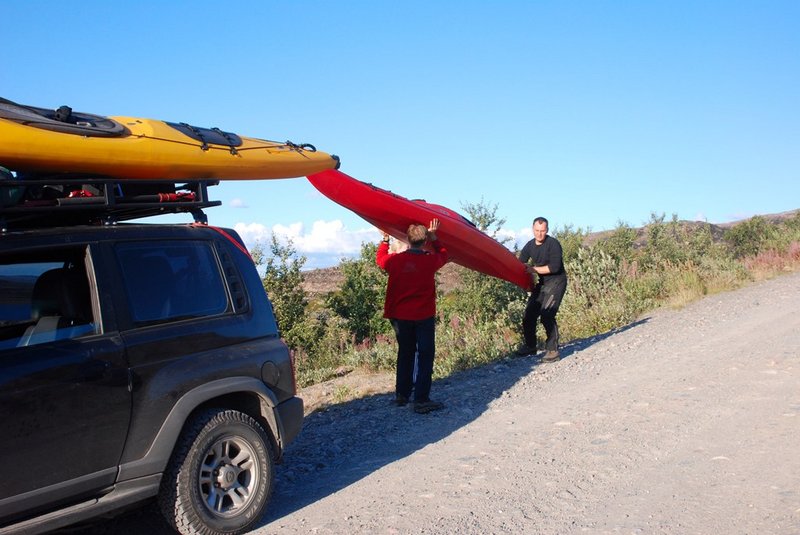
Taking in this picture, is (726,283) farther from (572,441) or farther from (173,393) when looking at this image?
(173,393)

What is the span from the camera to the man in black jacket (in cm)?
1152

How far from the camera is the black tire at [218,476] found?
518 centimetres

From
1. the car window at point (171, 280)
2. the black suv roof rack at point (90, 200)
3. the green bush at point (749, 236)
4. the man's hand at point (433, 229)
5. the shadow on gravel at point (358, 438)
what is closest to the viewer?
the black suv roof rack at point (90, 200)

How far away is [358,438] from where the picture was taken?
830cm

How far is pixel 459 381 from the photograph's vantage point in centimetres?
1094

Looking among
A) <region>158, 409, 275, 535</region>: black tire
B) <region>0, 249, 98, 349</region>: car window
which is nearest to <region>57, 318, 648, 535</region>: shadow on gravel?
<region>158, 409, 275, 535</region>: black tire

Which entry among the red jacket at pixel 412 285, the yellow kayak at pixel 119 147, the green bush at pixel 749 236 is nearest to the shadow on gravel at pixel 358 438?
the red jacket at pixel 412 285

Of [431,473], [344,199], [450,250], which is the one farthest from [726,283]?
[431,473]

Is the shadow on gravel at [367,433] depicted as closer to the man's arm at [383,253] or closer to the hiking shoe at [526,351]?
the hiking shoe at [526,351]

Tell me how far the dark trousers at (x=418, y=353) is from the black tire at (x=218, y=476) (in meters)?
3.43

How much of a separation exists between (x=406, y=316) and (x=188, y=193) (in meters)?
3.66

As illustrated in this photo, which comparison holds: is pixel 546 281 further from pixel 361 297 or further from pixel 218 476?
pixel 361 297

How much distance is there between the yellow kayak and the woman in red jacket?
257cm

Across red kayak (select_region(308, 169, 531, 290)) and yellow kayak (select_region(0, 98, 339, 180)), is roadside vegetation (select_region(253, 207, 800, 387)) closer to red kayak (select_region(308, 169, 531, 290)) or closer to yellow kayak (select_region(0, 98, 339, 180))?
red kayak (select_region(308, 169, 531, 290))
